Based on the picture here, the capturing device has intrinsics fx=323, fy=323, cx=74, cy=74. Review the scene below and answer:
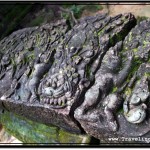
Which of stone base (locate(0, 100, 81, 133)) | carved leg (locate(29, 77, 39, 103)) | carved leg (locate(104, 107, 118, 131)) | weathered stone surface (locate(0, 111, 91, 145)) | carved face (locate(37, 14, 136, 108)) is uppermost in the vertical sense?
carved face (locate(37, 14, 136, 108))

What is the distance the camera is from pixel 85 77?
2898mm

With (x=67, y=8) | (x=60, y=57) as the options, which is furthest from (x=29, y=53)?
(x=67, y=8)

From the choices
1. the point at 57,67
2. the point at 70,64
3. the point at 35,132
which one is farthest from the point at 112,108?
the point at 35,132

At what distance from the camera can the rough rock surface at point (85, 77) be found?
256 centimetres

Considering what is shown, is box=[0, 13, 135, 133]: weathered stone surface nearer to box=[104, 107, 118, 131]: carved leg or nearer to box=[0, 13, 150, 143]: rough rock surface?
box=[0, 13, 150, 143]: rough rock surface

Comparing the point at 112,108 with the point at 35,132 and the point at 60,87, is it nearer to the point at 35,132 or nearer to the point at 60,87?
the point at 60,87

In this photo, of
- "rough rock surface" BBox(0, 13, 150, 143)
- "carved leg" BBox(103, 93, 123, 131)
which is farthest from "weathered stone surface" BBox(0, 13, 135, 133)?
"carved leg" BBox(103, 93, 123, 131)

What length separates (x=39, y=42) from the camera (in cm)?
368

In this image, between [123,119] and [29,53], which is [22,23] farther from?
[123,119]

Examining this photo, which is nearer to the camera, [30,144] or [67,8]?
[30,144]

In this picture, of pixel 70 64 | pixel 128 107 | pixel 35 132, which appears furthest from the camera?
pixel 35 132

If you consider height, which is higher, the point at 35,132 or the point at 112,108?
the point at 112,108

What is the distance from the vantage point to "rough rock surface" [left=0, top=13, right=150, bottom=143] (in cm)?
256

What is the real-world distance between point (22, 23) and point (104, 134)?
12.6 ft
